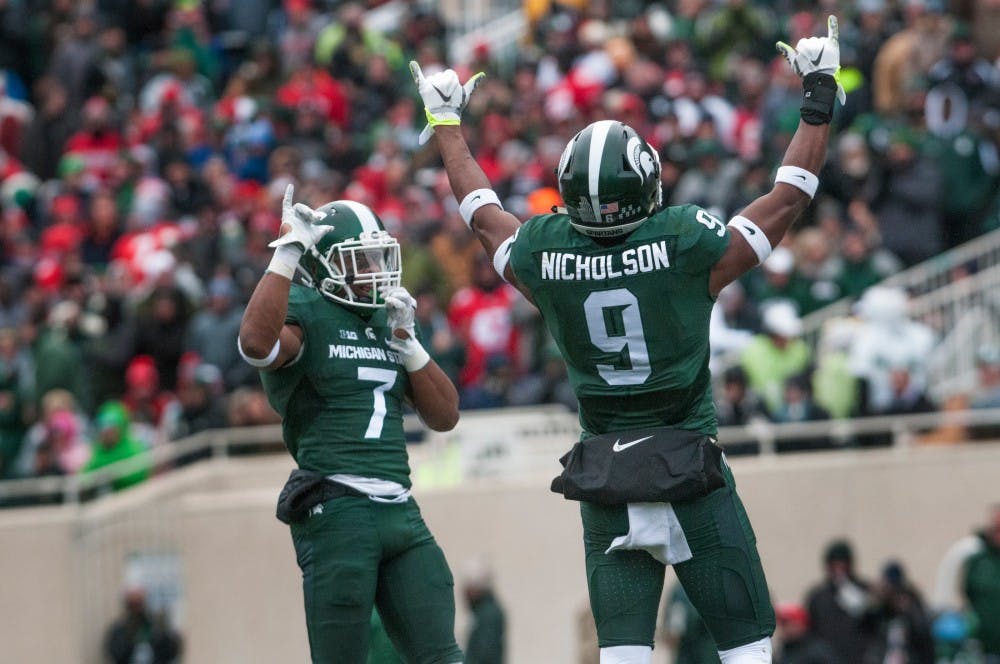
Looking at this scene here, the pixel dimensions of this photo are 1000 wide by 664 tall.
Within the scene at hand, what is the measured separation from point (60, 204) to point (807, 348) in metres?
6.90

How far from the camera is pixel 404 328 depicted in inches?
306

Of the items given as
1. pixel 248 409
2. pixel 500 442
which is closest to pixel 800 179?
pixel 500 442

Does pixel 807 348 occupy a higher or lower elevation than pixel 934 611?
higher

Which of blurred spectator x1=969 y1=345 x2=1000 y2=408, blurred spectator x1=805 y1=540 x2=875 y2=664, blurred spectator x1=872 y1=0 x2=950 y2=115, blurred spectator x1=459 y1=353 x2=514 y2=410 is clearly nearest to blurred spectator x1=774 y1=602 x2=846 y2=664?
blurred spectator x1=805 y1=540 x2=875 y2=664

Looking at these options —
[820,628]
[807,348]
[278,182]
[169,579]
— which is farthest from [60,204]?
[820,628]

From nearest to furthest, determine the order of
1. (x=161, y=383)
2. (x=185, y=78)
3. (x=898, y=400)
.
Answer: (x=898, y=400)
(x=161, y=383)
(x=185, y=78)

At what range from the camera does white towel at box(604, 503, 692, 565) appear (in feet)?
22.7

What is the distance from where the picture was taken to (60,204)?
1866 centimetres

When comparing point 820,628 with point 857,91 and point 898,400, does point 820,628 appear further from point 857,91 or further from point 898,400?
point 857,91

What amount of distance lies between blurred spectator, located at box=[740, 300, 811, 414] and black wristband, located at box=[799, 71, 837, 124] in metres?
8.21

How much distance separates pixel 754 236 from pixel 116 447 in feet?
32.3

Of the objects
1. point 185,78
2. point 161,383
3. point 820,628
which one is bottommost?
point 820,628

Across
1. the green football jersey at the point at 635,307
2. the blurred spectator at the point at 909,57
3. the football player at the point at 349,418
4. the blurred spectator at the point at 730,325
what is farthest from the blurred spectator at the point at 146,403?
the green football jersey at the point at 635,307

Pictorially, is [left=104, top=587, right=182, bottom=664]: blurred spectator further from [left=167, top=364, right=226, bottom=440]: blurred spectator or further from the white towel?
the white towel
